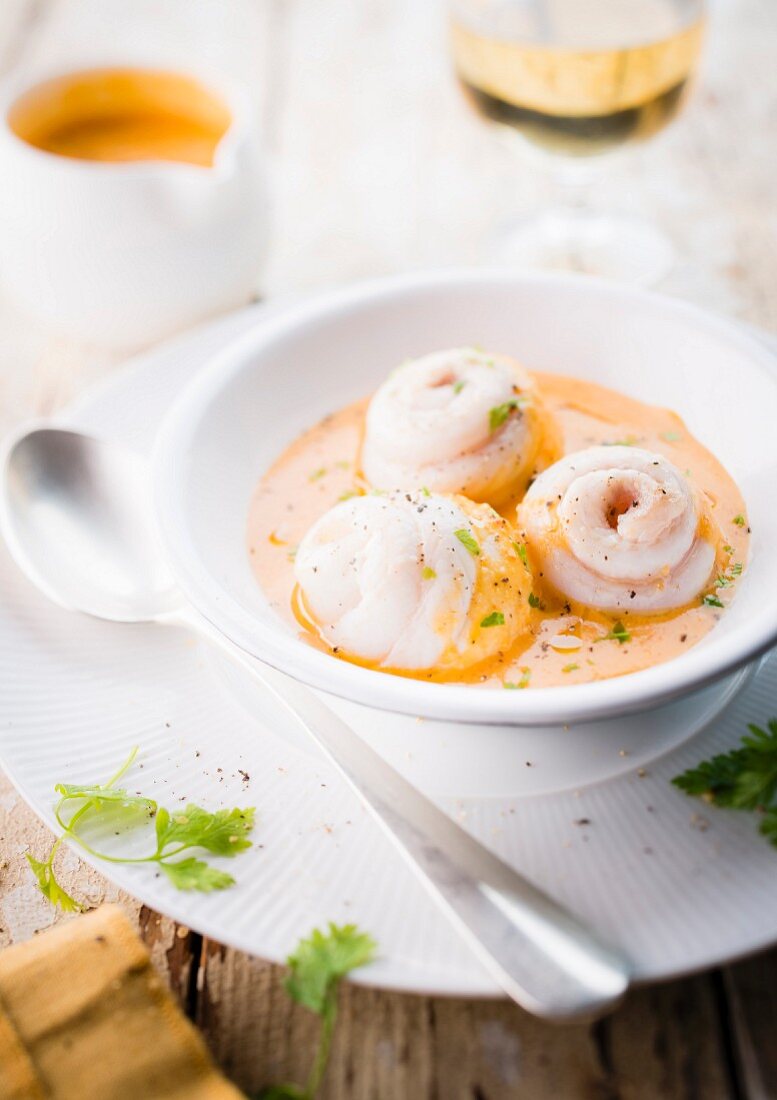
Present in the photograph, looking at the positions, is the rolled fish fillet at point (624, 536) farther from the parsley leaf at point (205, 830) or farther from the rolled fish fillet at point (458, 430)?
the parsley leaf at point (205, 830)

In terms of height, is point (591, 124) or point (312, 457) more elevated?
point (591, 124)

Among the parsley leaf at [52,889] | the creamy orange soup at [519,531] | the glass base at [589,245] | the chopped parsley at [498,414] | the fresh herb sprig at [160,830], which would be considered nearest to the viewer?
the fresh herb sprig at [160,830]

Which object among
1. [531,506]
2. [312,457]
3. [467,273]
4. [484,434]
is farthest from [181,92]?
[531,506]

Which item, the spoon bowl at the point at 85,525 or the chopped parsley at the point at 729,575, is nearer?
the chopped parsley at the point at 729,575

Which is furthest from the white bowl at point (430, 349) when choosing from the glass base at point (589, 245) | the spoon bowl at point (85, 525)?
the glass base at point (589, 245)

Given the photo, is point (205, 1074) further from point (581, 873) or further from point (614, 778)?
point (614, 778)

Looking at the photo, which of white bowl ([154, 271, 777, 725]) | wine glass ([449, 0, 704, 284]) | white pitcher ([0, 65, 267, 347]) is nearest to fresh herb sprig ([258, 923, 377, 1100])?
white bowl ([154, 271, 777, 725])

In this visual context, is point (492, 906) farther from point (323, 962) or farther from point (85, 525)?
point (85, 525)

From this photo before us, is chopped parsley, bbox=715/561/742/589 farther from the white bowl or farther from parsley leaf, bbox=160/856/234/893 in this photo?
parsley leaf, bbox=160/856/234/893
